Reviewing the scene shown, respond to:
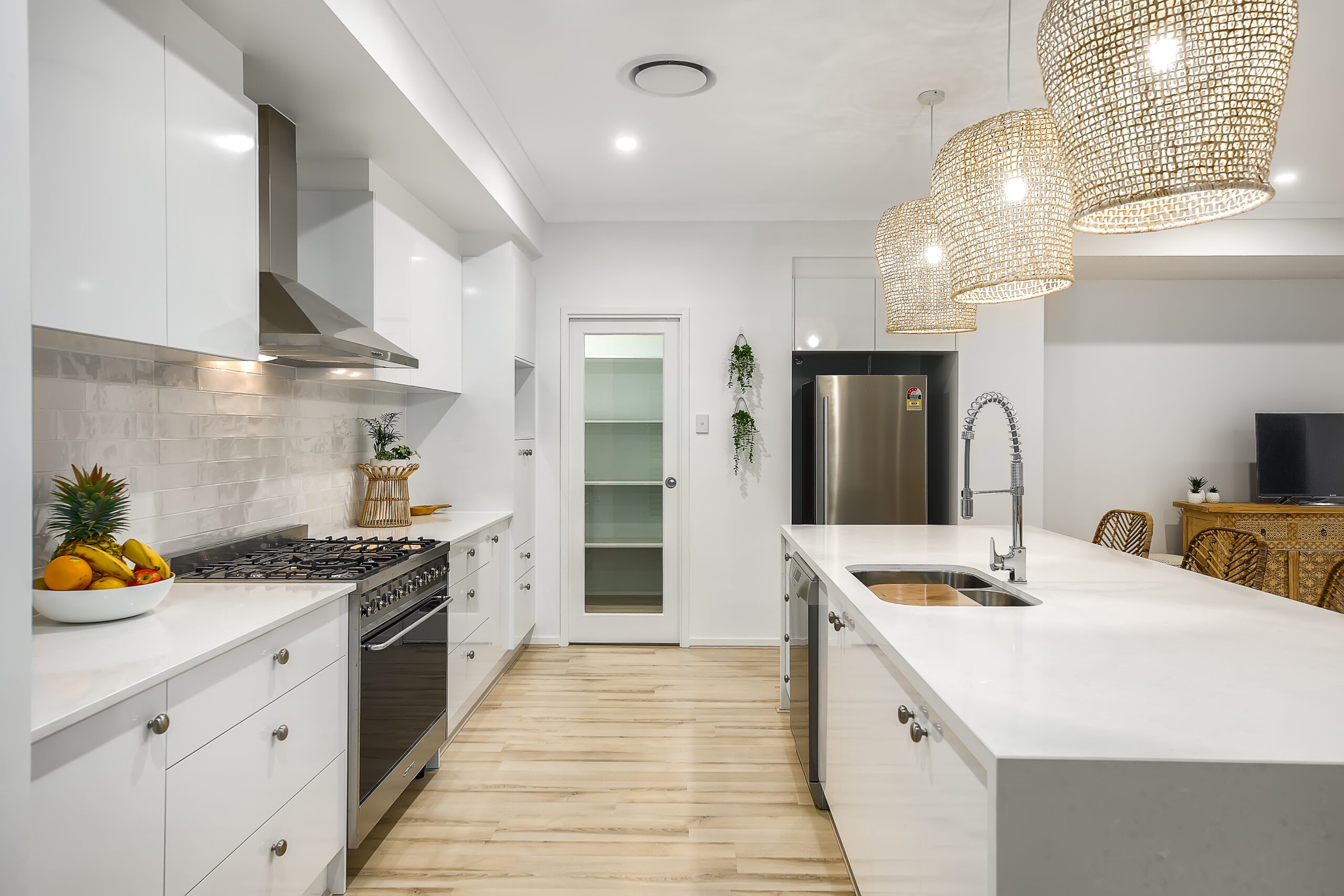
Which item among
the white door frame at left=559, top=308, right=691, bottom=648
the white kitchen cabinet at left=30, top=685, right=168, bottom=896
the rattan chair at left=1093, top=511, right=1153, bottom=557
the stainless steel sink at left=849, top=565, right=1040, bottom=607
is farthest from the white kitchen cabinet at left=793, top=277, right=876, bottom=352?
the white kitchen cabinet at left=30, top=685, right=168, bottom=896

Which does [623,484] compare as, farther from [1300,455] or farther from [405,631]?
[1300,455]

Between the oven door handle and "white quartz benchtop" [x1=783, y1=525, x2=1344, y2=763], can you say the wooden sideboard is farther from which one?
the oven door handle

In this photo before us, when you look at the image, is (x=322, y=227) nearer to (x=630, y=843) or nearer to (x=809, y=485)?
(x=630, y=843)

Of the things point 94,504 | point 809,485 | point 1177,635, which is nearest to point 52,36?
point 94,504

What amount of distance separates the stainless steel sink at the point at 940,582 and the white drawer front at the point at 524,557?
2.24 metres

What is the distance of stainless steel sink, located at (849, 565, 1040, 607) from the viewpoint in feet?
7.18

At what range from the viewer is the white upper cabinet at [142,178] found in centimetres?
143

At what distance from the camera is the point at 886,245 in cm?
304

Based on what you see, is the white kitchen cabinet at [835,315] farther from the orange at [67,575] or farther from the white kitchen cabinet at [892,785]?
the orange at [67,575]

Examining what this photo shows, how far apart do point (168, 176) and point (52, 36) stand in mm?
351

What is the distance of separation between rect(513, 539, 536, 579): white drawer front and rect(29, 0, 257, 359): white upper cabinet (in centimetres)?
224

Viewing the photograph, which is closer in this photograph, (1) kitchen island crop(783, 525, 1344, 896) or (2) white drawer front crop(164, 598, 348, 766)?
(1) kitchen island crop(783, 525, 1344, 896)

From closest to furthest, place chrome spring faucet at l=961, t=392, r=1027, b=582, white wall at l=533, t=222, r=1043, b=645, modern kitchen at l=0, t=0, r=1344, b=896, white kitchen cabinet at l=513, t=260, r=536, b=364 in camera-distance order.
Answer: modern kitchen at l=0, t=0, r=1344, b=896
chrome spring faucet at l=961, t=392, r=1027, b=582
white kitchen cabinet at l=513, t=260, r=536, b=364
white wall at l=533, t=222, r=1043, b=645

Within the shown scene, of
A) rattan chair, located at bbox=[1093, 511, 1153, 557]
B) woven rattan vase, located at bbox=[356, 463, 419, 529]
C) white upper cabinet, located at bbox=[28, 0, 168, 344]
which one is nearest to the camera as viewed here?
white upper cabinet, located at bbox=[28, 0, 168, 344]
